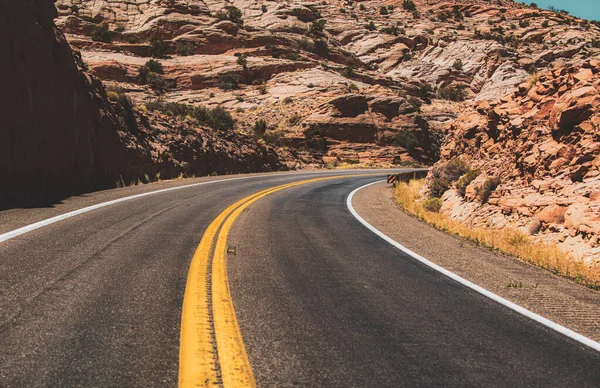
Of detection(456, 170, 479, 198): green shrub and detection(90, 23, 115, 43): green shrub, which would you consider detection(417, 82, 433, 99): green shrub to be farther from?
detection(456, 170, 479, 198): green shrub

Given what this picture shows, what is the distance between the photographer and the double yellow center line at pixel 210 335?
104 inches

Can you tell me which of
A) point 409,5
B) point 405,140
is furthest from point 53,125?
point 409,5

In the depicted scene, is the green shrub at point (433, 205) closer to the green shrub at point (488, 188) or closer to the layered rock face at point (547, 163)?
the layered rock face at point (547, 163)

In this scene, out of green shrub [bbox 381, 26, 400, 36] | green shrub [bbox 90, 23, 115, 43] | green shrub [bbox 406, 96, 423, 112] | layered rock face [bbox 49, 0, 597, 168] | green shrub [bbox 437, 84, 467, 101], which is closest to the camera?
layered rock face [bbox 49, 0, 597, 168]

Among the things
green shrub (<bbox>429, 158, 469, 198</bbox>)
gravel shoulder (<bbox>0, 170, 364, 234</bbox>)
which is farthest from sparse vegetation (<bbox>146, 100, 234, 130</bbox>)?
gravel shoulder (<bbox>0, 170, 364, 234</bbox>)

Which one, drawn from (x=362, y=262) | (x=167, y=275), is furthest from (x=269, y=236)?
(x=167, y=275)

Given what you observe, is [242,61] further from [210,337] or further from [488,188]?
[210,337]

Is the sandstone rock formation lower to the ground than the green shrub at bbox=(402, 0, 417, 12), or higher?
→ lower

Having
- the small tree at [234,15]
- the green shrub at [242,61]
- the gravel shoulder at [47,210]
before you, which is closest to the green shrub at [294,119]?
the green shrub at [242,61]

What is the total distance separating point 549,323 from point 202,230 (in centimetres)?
572

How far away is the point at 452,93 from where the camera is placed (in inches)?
2813

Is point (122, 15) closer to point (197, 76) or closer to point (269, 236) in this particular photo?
point (197, 76)

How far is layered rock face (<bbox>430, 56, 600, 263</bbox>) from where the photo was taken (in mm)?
8430

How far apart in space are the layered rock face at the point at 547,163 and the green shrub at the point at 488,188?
6.3 inches
